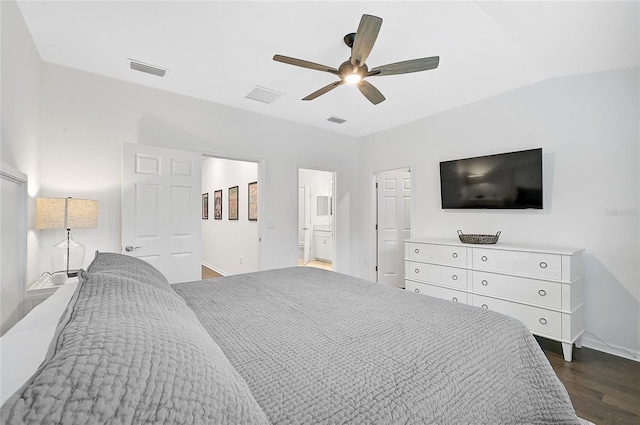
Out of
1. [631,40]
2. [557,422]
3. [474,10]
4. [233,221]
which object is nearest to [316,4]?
[474,10]

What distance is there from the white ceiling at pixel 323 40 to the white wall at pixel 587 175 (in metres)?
0.23

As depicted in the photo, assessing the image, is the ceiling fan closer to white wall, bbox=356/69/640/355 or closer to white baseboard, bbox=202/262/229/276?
white wall, bbox=356/69/640/355

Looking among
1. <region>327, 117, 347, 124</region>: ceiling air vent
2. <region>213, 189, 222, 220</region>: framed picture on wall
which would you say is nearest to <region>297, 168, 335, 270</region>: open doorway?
<region>213, 189, 222, 220</region>: framed picture on wall

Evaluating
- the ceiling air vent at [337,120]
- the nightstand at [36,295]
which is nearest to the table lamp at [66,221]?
the nightstand at [36,295]

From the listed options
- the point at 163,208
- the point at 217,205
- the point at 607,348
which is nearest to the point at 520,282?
the point at 607,348

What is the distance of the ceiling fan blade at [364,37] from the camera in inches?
69.4

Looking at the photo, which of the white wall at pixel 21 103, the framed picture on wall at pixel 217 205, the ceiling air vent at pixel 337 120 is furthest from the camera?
the framed picture on wall at pixel 217 205

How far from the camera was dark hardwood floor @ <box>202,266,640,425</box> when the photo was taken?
74.1 inches

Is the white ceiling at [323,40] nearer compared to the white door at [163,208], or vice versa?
the white ceiling at [323,40]

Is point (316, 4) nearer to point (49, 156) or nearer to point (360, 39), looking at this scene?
point (360, 39)

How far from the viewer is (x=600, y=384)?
2229 mm

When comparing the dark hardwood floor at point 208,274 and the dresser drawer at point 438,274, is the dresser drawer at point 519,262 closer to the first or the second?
the dresser drawer at point 438,274

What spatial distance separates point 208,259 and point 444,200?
5.51 meters

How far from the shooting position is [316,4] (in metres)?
2.00
